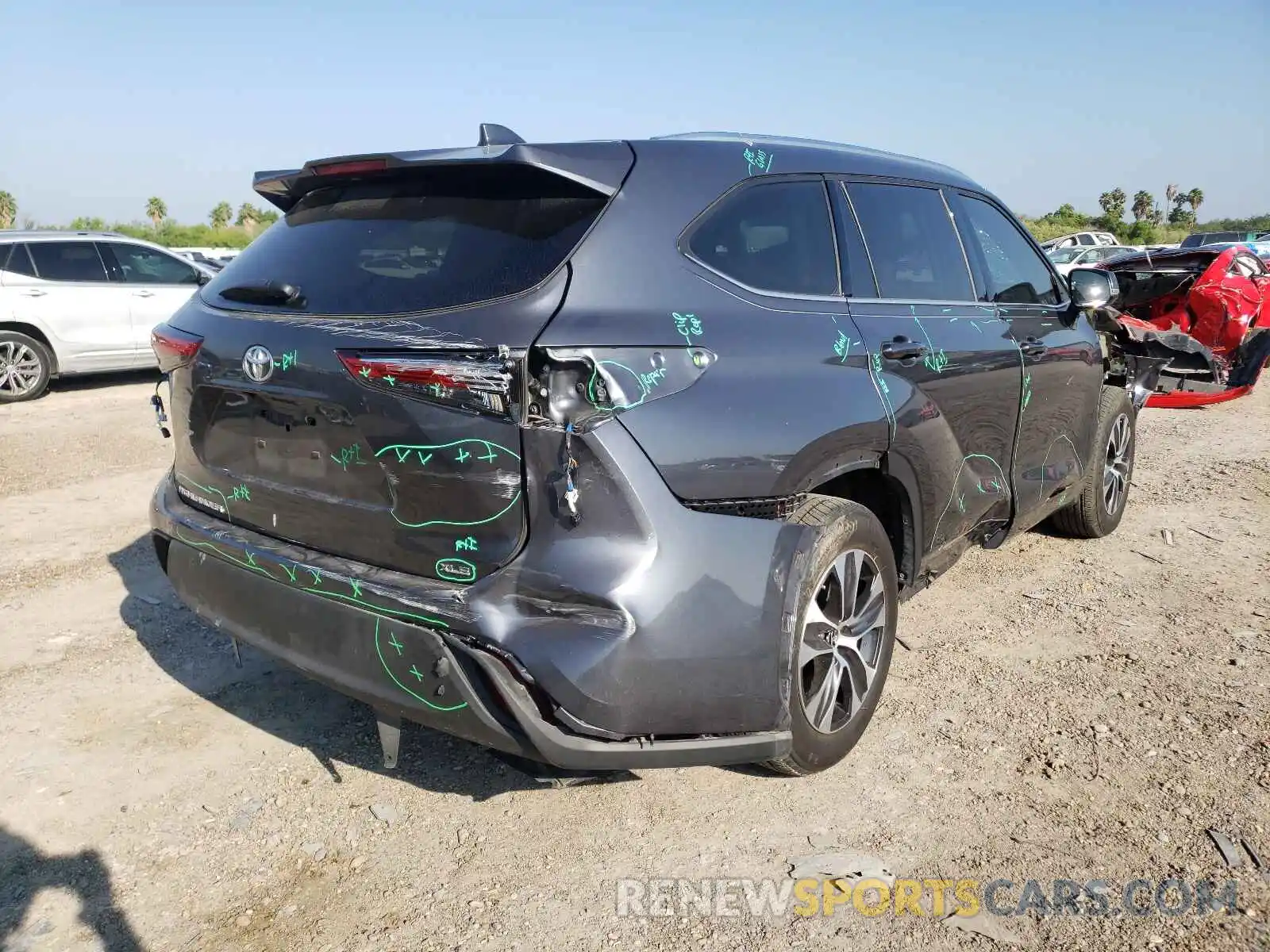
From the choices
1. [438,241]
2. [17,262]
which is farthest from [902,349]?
[17,262]

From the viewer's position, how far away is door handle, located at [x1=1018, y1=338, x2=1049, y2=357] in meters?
3.87

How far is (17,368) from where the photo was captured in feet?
30.5

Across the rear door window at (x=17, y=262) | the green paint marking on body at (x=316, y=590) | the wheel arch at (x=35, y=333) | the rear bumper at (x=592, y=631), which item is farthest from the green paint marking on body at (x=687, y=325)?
the rear door window at (x=17, y=262)

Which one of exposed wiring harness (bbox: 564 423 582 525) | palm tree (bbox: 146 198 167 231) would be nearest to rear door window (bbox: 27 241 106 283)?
exposed wiring harness (bbox: 564 423 582 525)

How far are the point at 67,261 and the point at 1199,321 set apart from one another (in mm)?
11651

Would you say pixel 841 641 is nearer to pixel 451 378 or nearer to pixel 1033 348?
pixel 451 378

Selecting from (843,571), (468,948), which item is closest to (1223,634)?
(843,571)

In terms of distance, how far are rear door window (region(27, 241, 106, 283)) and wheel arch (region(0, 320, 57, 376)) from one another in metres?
0.56

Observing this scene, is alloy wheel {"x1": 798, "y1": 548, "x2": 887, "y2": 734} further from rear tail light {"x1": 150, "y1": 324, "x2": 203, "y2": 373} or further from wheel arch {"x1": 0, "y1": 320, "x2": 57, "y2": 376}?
wheel arch {"x1": 0, "y1": 320, "x2": 57, "y2": 376}

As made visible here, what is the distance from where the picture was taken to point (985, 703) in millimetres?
3418

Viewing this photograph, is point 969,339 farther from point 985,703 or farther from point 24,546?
point 24,546

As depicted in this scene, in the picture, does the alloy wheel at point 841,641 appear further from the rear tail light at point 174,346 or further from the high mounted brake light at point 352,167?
the rear tail light at point 174,346

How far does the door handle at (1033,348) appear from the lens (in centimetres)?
387

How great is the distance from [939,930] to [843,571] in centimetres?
95
